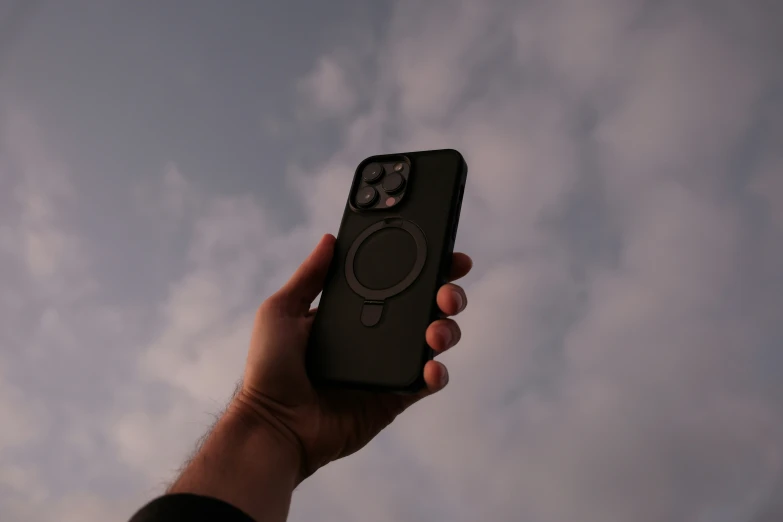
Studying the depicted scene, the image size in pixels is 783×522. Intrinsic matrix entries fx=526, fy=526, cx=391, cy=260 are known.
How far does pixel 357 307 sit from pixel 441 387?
3.03ft

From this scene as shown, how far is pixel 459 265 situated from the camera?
4234mm

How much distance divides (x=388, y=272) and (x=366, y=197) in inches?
32.0

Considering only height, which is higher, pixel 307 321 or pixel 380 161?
pixel 380 161

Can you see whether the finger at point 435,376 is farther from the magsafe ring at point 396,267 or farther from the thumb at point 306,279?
the thumb at point 306,279

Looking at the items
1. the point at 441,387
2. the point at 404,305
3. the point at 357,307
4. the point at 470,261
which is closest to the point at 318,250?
the point at 357,307

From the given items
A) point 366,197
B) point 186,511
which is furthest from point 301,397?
point 366,197

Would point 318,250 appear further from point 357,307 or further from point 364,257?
point 357,307

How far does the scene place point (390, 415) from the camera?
4125 mm

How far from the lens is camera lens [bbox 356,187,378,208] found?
4387 millimetres

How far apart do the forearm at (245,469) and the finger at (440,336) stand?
1.28 m

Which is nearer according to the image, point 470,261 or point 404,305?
point 404,305

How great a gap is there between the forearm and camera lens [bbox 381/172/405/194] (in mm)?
2056

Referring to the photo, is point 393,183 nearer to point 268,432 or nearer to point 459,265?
point 459,265

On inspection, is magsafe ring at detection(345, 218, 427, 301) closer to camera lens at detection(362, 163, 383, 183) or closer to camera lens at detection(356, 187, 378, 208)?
camera lens at detection(356, 187, 378, 208)
